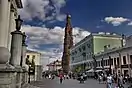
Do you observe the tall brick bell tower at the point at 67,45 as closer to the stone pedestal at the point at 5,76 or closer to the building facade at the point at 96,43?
the building facade at the point at 96,43

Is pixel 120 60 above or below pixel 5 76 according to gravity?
above

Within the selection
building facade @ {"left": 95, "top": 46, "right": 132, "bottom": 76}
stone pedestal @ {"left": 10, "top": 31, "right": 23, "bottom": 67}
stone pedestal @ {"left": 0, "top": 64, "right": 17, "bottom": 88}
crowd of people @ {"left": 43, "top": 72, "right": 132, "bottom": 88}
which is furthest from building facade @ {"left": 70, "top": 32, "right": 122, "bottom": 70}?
stone pedestal @ {"left": 0, "top": 64, "right": 17, "bottom": 88}

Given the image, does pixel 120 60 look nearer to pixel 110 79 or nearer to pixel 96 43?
pixel 96 43

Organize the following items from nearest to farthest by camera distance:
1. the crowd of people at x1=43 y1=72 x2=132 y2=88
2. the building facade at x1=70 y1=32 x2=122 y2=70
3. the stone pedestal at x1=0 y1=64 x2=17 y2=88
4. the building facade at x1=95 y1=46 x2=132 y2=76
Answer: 1. the stone pedestal at x1=0 y1=64 x2=17 y2=88
2. the crowd of people at x1=43 y1=72 x2=132 y2=88
3. the building facade at x1=95 y1=46 x2=132 y2=76
4. the building facade at x1=70 y1=32 x2=122 y2=70

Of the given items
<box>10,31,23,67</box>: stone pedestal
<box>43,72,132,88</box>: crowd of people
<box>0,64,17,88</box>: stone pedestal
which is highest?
<box>10,31,23,67</box>: stone pedestal

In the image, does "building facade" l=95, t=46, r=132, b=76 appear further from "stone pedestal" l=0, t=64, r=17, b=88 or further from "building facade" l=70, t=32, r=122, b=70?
"stone pedestal" l=0, t=64, r=17, b=88

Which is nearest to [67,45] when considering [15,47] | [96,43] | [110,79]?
[96,43]

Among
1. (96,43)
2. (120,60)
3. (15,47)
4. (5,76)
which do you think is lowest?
(5,76)

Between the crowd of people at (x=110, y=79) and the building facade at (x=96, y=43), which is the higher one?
the building facade at (x=96, y=43)

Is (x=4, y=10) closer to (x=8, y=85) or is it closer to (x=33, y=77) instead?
(x=8, y=85)

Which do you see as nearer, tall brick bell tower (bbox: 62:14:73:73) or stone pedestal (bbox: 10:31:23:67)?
stone pedestal (bbox: 10:31:23:67)

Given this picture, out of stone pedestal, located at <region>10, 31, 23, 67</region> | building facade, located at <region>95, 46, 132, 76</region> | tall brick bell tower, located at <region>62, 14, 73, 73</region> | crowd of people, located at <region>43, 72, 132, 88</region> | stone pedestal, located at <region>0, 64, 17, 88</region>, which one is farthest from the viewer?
tall brick bell tower, located at <region>62, 14, 73, 73</region>

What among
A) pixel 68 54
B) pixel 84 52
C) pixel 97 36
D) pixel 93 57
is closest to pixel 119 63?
pixel 93 57

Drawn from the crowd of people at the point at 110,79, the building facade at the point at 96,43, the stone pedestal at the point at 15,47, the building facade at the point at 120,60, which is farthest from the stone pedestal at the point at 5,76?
the building facade at the point at 96,43
